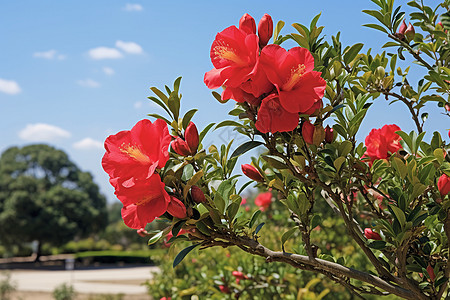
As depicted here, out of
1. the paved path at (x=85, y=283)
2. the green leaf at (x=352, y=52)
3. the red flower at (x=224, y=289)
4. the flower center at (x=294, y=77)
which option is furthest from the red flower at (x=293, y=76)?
the paved path at (x=85, y=283)

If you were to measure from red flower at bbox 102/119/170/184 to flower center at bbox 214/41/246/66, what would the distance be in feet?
0.65

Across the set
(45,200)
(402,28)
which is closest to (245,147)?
(402,28)

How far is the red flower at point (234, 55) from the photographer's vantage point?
0.93 meters

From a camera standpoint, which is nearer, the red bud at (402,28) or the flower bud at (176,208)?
the flower bud at (176,208)

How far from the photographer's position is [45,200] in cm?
2345

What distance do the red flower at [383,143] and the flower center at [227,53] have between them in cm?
62

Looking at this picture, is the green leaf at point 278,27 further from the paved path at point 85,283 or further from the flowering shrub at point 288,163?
the paved path at point 85,283

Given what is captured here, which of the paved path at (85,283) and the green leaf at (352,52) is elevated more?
the paved path at (85,283)

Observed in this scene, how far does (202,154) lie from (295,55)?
31 cm

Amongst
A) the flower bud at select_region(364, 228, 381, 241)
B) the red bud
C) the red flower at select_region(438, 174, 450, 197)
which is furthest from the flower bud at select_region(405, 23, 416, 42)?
the flower bud at select_region(364, 228, 381, 241)

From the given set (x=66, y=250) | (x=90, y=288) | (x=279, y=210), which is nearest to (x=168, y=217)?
(x=279, y=210)

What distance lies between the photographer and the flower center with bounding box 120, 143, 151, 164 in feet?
3.03

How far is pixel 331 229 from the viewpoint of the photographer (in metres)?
3.45

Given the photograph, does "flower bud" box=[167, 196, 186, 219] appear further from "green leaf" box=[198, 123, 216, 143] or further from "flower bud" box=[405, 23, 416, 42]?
"flower bud" box=[405, 23, 416, 42]
